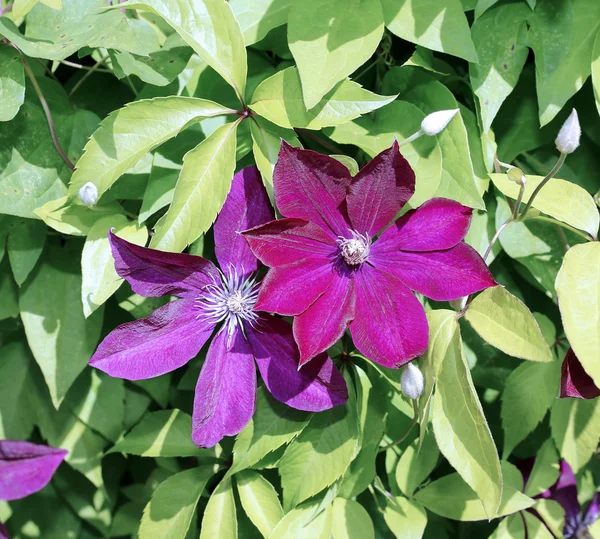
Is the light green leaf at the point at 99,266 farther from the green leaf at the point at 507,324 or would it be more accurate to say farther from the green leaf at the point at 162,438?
the green leaf at the point at 507,324

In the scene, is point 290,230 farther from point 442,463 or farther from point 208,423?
point 442,463

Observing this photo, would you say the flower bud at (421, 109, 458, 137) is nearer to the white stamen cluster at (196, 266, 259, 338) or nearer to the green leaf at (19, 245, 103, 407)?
the white stamen cluster at (196, 266, 259, 338)

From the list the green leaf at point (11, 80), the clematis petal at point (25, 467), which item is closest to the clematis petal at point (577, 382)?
the clematis petal at point (25, 467)

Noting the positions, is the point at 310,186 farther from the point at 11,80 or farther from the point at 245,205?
the point at 11,80

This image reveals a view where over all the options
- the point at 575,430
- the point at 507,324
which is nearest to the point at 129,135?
the point at 507,324

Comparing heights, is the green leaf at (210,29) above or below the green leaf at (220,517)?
above

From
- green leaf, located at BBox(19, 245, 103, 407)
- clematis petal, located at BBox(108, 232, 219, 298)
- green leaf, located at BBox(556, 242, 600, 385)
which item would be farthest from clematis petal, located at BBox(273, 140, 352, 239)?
green leaf, located at BBox(19, 245, 103, 407)

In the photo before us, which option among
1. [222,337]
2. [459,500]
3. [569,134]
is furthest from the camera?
[459,500]
